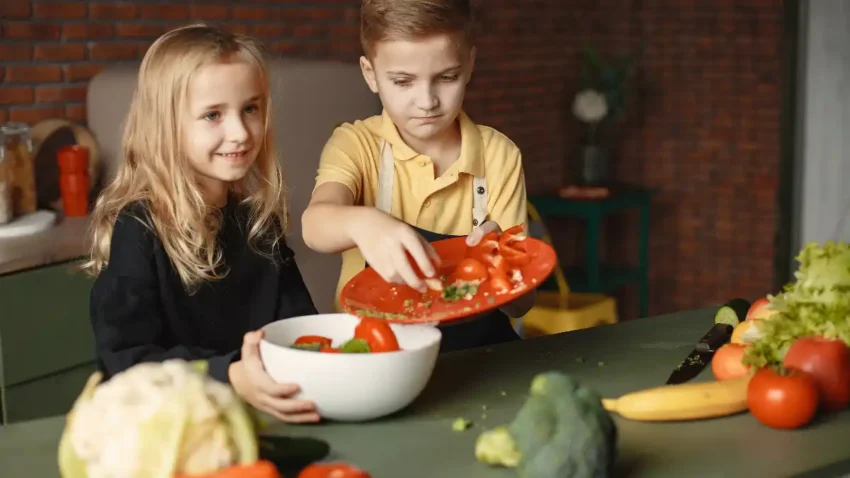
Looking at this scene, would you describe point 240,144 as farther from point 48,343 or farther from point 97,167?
point 97,167

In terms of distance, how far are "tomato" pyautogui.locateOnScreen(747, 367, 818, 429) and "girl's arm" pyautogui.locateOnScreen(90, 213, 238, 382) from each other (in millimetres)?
756

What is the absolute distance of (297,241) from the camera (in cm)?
354

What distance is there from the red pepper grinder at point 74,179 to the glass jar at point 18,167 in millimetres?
86

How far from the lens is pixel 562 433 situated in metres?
1.17

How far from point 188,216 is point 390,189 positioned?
17.1 inches

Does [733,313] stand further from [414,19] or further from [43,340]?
[43,340]

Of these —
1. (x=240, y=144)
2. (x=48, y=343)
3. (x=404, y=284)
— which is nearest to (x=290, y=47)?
(x=48, y=343)

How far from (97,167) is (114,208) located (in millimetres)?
1695

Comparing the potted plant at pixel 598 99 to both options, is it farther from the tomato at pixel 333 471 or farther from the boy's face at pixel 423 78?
the tomato at pixel 333 471

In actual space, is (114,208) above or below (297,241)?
above

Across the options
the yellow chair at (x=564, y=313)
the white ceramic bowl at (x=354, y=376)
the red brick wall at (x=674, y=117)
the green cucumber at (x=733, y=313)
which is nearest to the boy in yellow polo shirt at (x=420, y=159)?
the white ceramic bowl at (x=354, y=376)

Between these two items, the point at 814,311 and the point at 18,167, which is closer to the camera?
the point at 814,311

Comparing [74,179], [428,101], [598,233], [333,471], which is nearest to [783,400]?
[333,471]

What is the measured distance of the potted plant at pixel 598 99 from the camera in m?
4.88
